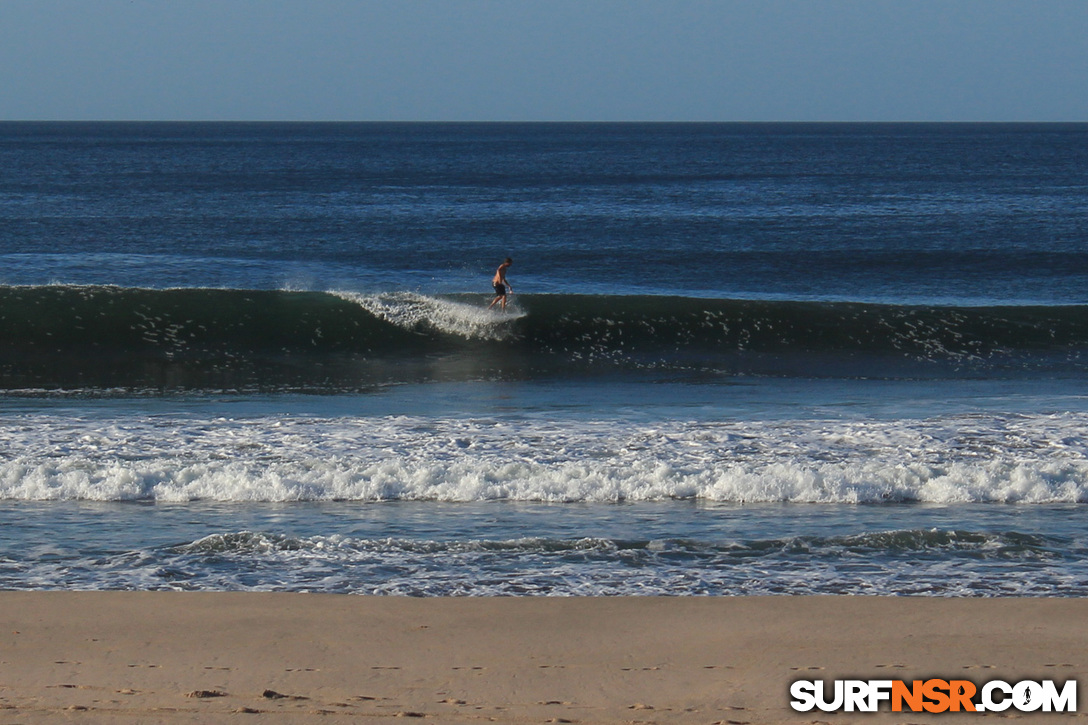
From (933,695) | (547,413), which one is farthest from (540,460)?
(933,695)

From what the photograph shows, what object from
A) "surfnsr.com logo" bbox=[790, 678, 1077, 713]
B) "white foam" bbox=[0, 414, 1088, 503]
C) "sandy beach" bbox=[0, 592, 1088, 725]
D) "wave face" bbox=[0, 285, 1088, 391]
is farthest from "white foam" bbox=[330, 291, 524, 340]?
"surfnsr.com logo" bbox=[790, 678, 1077, 713]

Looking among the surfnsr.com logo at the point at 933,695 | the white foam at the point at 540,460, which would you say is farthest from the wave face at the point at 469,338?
the surfnsr.com logo at the point at 933,695

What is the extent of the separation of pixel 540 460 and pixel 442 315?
410 inches

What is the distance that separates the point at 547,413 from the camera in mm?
13008

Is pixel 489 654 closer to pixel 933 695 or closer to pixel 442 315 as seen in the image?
pixel 933 695

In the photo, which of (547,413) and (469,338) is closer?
(547,413)

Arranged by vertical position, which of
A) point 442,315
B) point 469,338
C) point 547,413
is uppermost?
point 442,315

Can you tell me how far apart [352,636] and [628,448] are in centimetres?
525

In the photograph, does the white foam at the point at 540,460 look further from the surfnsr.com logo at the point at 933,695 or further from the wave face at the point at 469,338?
the wave face at the point at 469,338

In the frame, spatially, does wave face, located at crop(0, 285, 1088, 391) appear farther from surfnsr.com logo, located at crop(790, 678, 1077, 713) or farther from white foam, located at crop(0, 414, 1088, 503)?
surfnsr.com logo, located at crop(790, 678, 1077, 713)

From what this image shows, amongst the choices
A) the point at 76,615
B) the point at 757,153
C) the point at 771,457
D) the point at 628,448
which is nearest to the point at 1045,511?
the point at 771,457

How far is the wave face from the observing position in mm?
16906

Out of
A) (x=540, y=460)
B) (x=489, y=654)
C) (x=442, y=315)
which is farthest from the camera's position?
(x=442, y=315)

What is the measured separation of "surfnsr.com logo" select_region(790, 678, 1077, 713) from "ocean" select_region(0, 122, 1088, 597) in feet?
4.94
